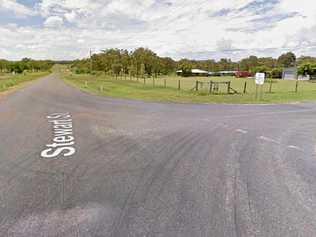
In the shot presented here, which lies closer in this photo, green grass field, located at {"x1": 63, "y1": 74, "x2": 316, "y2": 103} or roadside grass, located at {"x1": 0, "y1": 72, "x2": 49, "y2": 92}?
green grass field, located at {"x1": 63, "y1": 74, "x2": 316, "y2": 103}

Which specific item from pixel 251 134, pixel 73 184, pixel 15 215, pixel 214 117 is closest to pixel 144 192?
pixel 73 184

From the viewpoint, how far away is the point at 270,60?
12538 cm

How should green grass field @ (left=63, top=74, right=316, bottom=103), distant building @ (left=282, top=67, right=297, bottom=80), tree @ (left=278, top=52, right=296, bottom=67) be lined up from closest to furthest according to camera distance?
green grass field @ (left=63, top=74, right=316, bottom=103) → distant building @ (left=282, top=67, right=297, bottom=80) → tree @ (left=278, top=52, right=296, bottom=67)

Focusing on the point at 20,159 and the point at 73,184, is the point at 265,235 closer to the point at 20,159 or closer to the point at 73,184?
the point at 73,184

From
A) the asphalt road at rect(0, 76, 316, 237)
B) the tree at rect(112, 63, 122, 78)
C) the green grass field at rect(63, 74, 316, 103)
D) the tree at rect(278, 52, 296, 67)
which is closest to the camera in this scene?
the asphalt road at rect(0, 76, 316, 237)

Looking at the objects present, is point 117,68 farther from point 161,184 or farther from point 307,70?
point 161,184

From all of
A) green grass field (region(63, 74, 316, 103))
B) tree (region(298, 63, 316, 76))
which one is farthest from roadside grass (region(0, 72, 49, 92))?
tree (region(298, 63, 316, 76))

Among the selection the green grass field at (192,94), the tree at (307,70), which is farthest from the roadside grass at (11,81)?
the tree at (307,70)

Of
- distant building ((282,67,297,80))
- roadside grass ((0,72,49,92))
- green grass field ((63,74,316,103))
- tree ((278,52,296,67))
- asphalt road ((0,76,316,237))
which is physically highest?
tree ((278,52,296,67))

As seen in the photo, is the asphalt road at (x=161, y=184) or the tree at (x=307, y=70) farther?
the tree at (x=307, y=70)

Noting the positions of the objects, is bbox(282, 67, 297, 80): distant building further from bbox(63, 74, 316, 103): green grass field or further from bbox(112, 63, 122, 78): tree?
bbox(63, 74, 316, 103): green grass field

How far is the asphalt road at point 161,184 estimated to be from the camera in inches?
124

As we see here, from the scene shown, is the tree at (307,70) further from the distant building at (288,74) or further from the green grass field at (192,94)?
the green grass field at (192,94)

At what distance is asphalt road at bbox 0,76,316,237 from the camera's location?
314 centimetres
